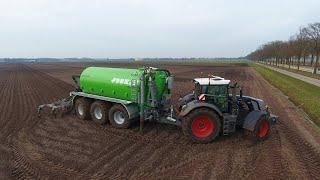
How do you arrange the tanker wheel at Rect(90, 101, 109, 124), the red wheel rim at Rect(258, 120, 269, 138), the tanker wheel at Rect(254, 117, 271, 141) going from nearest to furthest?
1. the tanker wheel at Rect(254, 117, 271, 141)
2. the red wheel rim at Rect(258, 120, 269, 138)
3. the tanker wheel at Rect(90, 101, 109, 124)

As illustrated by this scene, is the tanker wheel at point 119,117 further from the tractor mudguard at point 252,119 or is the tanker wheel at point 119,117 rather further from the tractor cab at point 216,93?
the tractor mudguard at point 252,119

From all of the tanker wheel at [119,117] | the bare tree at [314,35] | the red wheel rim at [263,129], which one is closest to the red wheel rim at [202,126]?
the red wheel rim at [263,129]

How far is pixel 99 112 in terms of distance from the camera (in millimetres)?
Answer: 13867

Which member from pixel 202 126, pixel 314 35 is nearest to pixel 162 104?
pixel 202 126

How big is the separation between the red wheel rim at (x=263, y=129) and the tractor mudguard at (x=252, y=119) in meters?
0.27

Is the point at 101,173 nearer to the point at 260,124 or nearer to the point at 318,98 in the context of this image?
the point at 260,124

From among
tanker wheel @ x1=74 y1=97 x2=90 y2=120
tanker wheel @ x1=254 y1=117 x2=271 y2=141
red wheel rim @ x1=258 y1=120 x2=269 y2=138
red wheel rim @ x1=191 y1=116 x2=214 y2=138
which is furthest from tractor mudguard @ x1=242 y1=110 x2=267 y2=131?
tanker wheel @ x1=74 y1=97 x2=90 y2=120

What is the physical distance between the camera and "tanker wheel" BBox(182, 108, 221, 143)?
10898 millimetres

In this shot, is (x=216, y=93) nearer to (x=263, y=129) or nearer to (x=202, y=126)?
(x=202, y=126)

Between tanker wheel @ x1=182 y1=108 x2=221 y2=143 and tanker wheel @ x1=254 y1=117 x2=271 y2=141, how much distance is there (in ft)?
4.05

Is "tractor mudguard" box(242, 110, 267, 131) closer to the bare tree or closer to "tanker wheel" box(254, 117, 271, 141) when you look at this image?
"tanker wheel" box(254, 117, 271, 141)

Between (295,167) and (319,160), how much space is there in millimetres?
1111

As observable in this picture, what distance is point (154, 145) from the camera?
429 inches

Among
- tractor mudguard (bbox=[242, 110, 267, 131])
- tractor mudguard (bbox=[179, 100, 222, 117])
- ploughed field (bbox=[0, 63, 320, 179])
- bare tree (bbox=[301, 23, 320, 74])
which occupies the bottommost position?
ploughed field (bbox=[0, 63, 320, 179])
